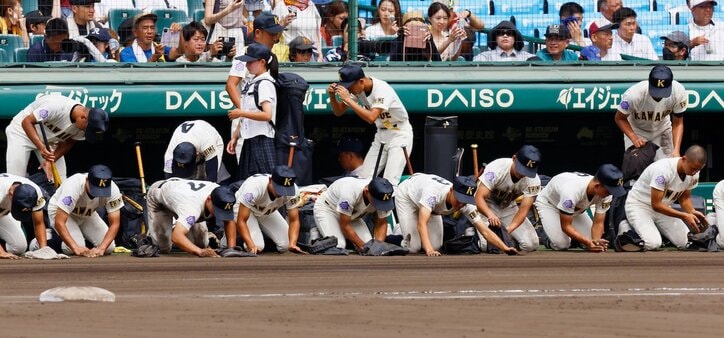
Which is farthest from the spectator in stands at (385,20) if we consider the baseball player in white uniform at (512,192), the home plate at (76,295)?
the home plate at (76,295)

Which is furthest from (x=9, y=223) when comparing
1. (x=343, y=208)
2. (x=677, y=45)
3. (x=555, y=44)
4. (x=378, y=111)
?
(x=677, y=45)

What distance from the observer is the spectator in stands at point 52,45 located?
15000 mm

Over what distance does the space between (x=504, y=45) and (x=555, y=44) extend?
23.4 inches

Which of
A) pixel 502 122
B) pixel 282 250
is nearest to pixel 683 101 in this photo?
pixel 502 122

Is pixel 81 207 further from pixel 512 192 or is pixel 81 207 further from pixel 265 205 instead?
pixel 512 192

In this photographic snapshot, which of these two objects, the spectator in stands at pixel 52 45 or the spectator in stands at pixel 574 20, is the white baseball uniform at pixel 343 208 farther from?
the spectator in stands at pixel 574 20

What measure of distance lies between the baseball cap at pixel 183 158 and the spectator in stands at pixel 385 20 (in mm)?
2850

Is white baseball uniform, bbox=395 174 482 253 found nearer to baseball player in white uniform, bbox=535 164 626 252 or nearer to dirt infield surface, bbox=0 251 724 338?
dirt infield surface, bbox=0 251 724 338

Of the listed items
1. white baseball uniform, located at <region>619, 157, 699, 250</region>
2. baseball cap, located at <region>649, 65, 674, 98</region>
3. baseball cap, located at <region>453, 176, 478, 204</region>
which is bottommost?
white baseball uniform, located at <region>619, 157, 699, 250</region>

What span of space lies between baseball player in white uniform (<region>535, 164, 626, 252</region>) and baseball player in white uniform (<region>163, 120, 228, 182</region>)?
3126 millimetres

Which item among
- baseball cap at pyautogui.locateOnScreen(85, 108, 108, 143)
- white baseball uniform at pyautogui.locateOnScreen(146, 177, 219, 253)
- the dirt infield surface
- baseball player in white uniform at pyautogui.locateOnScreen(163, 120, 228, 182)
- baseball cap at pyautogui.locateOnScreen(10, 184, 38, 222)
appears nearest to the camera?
the dirt infield surface

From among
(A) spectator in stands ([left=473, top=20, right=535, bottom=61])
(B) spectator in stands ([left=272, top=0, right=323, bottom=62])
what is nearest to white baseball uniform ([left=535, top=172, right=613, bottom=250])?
(A) spectator in stands ([left=473, top=20, right=535, bottom=61])

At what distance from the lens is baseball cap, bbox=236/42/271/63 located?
1380cm

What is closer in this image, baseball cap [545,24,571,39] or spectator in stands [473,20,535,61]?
spectator in stands [473,20,535,61]
